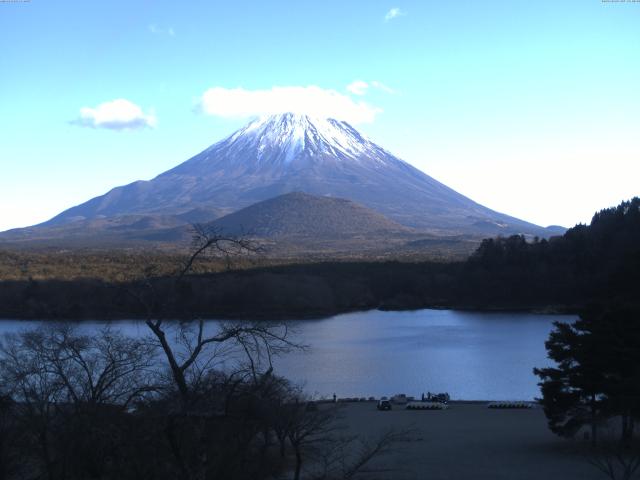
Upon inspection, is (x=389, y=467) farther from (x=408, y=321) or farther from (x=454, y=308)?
(x=454, y=308)

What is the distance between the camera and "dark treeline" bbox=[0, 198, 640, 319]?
27859 mm

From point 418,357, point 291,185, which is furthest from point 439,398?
point 291,185

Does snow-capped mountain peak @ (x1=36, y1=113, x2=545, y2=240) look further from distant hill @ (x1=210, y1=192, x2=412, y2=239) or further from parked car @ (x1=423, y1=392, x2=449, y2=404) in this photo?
parked car @ (x1=423, y1=392, x2=449, y2=404)

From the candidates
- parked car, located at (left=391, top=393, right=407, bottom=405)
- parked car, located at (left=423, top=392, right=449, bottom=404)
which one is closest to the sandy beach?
parked car, located at (left=423, top=392, right=449, bottom=404)

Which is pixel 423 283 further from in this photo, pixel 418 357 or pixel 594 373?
pixel 594 373

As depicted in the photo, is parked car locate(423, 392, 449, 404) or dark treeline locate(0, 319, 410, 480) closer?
dark treeline locate(0, 319, 410, 480)

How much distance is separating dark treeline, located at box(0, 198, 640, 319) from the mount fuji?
38.6 meters

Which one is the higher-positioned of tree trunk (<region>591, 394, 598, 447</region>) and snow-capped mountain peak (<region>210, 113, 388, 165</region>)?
snow-capped mountain peak (<region>210, 113, 388, 165</region>)

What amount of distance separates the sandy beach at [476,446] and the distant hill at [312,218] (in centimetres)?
5548

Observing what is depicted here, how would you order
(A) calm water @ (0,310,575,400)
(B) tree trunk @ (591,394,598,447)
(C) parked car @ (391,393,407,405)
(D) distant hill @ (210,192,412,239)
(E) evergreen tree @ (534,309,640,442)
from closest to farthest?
(B) tree trunk @ (591,394,598,447)
(E) evergreen tree @ (534,309,640,442)
(C) parked car @ (391,393,407,405)
(A) calm water @ (0,310,575,400)
(D) distant hill @ (210,192,412,239)

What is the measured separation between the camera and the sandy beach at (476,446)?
7.57m

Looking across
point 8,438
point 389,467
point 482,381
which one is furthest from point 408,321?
point 8,438

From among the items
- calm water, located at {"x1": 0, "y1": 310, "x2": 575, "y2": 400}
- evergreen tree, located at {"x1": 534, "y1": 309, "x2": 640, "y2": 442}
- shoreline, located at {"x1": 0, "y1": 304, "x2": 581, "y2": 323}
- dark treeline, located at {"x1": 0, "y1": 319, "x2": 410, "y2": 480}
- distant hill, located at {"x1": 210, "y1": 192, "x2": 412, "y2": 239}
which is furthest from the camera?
distant hill, located at {"x1": 210, "y1": 192, "x2": 412, "y2": 239}

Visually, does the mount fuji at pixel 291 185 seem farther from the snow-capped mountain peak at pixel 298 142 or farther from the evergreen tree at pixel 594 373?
the evergreen tree at pixel 594 373
